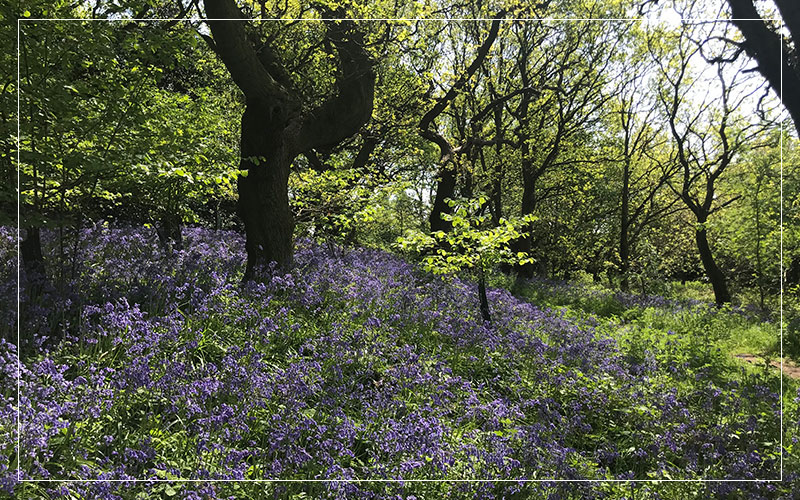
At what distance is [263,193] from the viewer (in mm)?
6008

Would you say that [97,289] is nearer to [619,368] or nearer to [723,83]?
[619,368]

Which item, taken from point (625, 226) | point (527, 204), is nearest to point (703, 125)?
point (625, 226)

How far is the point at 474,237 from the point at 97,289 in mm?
4245

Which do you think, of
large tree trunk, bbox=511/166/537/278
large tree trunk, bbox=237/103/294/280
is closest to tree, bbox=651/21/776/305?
large tree trunk, bbox=511/166/537/278

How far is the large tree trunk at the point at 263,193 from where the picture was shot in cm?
601

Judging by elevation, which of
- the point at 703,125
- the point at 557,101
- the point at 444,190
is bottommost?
the point at 444,190

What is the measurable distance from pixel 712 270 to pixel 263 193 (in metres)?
5.36

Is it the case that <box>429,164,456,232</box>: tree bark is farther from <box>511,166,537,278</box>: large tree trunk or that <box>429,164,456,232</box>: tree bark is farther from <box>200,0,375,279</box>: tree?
<box>200,0,375,279</box>: tree

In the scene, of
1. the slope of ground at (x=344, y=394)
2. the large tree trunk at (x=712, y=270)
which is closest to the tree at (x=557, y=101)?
the large tree trunk at (x=712, y=270)

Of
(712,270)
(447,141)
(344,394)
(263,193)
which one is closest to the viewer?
(344,394)

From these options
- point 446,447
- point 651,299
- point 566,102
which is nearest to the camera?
point 446,447

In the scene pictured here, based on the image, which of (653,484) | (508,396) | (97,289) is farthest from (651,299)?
(97,289)

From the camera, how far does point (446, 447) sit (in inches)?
133

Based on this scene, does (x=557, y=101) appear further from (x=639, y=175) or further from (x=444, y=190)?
(x=639, y=175)
